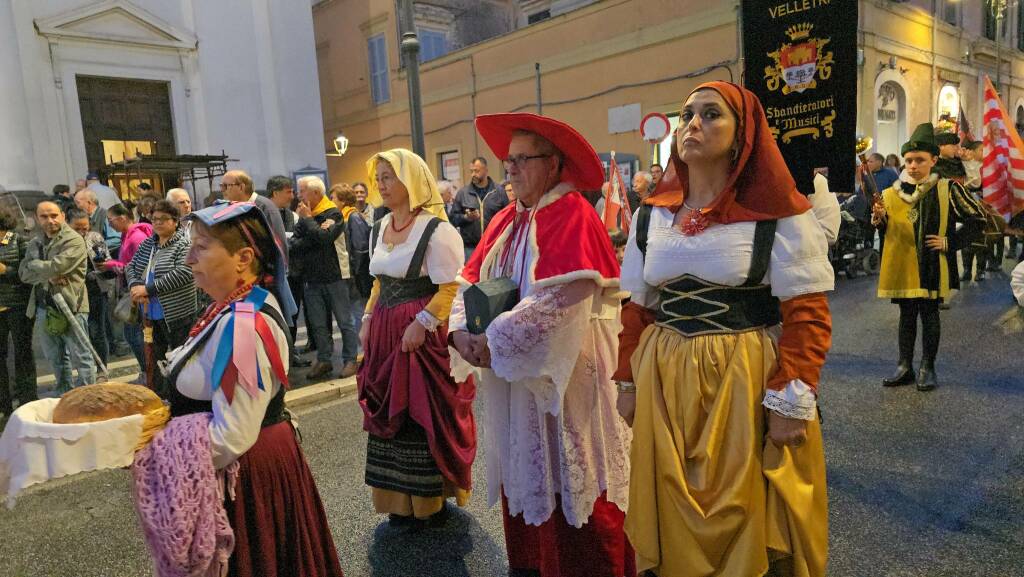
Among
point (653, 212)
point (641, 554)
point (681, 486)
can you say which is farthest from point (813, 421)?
point (653, 212)

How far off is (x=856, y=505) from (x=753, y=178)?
2290mm

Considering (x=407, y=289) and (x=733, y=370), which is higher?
(x=407, y=289)

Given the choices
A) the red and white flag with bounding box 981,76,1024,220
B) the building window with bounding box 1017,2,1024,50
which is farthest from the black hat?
the building window with bounding box 1017,2,1024,50

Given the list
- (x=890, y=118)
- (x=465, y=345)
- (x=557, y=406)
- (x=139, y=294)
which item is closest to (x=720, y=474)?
(x=557, y=406)

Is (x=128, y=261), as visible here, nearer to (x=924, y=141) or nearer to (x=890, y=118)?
(x=924, y=141)

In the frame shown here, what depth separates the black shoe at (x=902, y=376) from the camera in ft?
16.9

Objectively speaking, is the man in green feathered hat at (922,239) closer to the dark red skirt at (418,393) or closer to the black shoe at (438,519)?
the dark red skirt at (418,393)

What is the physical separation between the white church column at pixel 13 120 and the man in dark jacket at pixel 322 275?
8603mm

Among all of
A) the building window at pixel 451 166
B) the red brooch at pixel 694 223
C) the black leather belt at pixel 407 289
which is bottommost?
the black leather belt at pixel 407 289

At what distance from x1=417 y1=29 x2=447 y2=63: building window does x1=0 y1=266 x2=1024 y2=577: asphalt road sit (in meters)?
17.8

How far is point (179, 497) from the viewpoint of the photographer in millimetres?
1706

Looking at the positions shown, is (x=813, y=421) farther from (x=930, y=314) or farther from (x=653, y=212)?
(x=930, y=314)

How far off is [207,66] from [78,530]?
13.0 metres

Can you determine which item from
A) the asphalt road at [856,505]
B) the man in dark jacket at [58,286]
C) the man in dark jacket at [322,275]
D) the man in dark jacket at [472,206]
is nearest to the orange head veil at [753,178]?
the asphalt road at [856,505]
